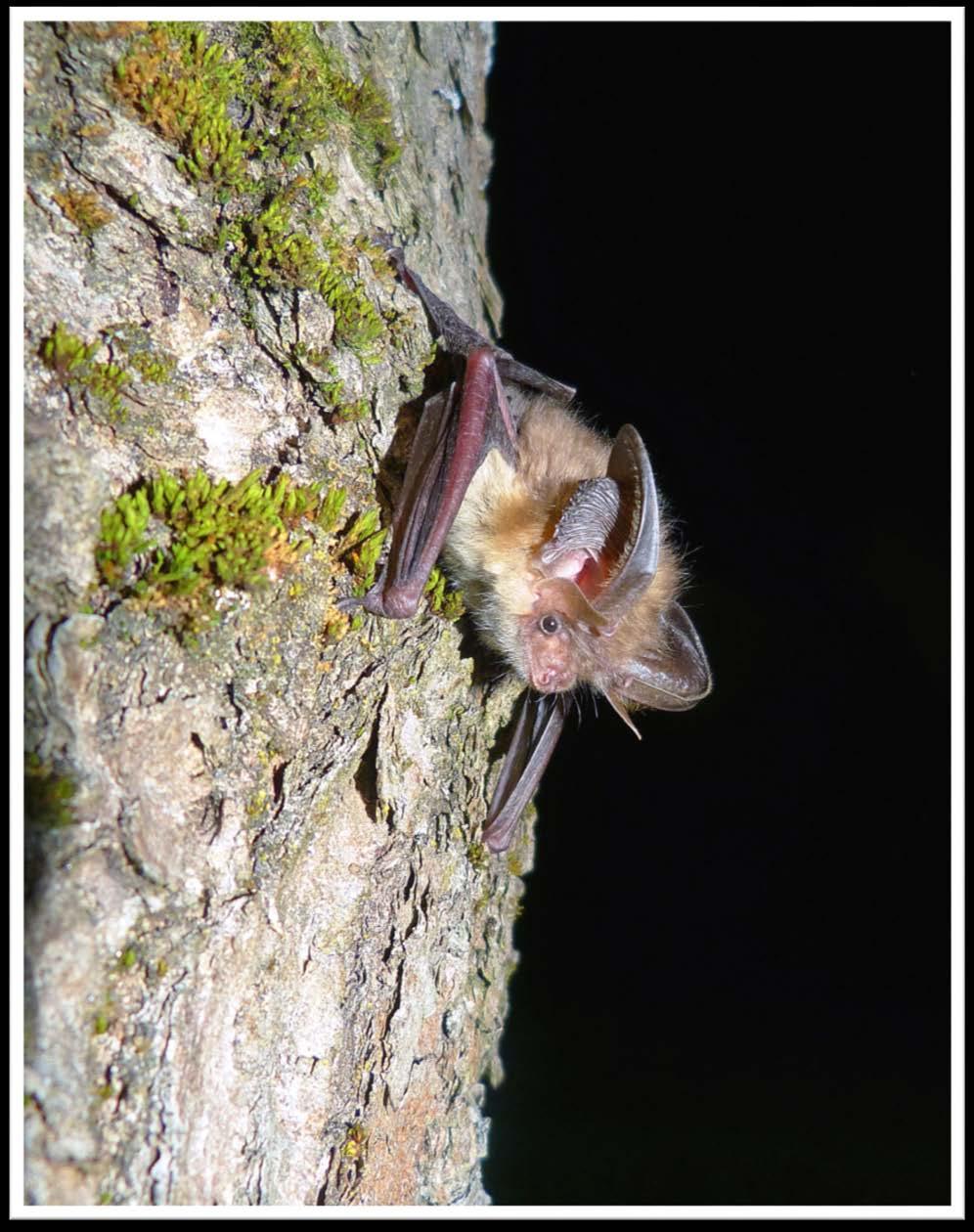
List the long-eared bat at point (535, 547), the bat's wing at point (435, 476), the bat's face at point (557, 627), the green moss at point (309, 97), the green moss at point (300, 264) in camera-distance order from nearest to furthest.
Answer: the green moss at point (300, 264) < the green moss at point (309, 97) < the bat's wing at point (435, 476) < the long-eared bat at point (535, 547) < the bat's face at point (557, 627)

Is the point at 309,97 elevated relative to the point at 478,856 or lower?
elevated

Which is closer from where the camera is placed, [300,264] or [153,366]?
[153,366]

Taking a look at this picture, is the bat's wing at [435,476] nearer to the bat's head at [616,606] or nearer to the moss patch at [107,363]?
the bat's head at [616,606]

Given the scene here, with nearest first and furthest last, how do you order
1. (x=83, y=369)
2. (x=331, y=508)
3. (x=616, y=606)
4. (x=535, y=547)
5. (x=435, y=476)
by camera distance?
(x=83, y=369) < (x=331, y=508) < (x=435, y=476) < (x=616, y=606) < (x=535, y=547)

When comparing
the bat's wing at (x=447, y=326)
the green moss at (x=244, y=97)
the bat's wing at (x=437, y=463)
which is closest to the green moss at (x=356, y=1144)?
the bat's wing at (x=437, y=463)

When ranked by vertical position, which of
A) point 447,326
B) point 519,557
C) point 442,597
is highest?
point 447,326

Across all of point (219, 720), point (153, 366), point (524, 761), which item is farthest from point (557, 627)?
point (153, 366)

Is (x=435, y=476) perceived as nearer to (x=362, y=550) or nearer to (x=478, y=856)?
(x=362, y=550)

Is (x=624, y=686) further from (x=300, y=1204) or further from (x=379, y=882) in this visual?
(x=300, y=1204)

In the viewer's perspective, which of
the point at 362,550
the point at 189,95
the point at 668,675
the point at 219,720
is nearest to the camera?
the point at 219,720
